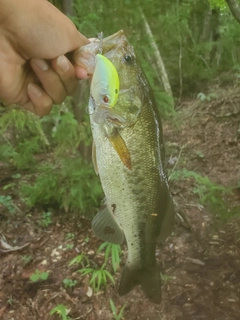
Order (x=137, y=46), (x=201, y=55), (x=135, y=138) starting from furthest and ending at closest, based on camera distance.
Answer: (x=201, y=55) < (x=137, y=46) < (x=135, y=138)

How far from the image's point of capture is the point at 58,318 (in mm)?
3574

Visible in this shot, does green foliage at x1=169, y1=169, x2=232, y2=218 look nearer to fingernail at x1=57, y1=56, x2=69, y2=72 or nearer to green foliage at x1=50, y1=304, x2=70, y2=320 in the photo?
green foliage at x1=50, y1=304, x2=70, y2=320

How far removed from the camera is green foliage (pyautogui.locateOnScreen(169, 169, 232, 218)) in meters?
4.83

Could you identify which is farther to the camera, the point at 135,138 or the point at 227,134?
the point at 227,134

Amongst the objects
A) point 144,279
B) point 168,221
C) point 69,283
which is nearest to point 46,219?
point 69,283

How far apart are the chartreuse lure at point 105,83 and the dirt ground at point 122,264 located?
2.60 metres

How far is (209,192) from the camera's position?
5020mm

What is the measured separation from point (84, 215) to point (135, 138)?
2968 mm

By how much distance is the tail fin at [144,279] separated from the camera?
236 centimetres

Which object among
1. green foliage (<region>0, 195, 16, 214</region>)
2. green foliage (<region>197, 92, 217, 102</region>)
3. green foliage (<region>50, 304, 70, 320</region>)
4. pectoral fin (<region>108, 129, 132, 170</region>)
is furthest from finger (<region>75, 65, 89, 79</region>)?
green foliage (<region>197, 92, 217, 102</region>)

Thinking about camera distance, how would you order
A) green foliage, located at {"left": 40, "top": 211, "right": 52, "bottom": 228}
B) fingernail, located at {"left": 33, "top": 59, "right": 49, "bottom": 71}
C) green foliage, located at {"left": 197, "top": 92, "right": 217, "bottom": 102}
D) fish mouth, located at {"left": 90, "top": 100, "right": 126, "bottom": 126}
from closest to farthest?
fish mouth, located at {"left": 90, "top": 100, "right": 126, "bottom": 126}, fingernail, located at {"left": 33, "top": 59, "right": 49, "bottom": 71}, green foliage, located at {"left": 40, "top": 211, "right": 52, "bottom": 228}, green foliage, located at {"left": 197, "top": 92, "right": 217, "bottom": 102}

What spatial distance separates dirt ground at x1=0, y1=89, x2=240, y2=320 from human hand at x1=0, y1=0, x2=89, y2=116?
2.15 m

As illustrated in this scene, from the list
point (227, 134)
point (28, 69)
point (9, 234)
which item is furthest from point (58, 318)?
point (227, 134)

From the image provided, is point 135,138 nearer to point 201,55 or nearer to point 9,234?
point 9,234
